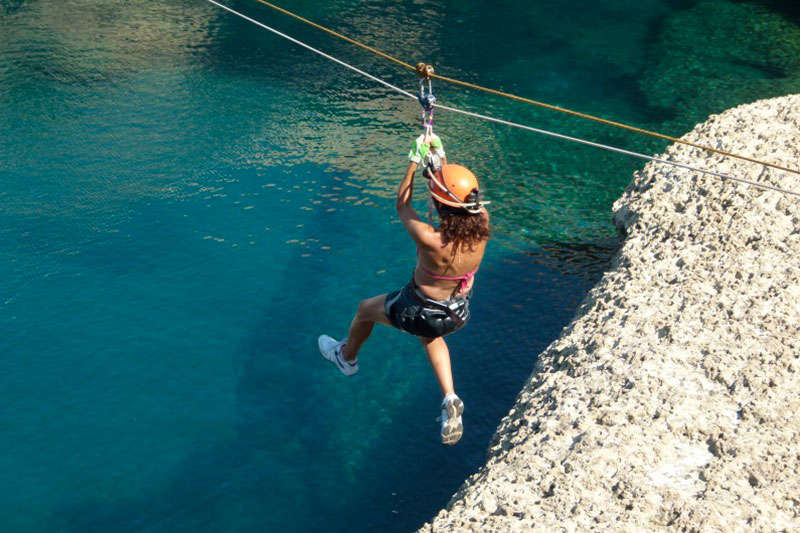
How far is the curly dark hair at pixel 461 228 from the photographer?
4672 millimetres

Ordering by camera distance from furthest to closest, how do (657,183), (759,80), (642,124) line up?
(759,80), (642,124), (657,183)

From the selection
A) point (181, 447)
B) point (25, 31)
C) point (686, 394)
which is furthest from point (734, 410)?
point (25, 31)

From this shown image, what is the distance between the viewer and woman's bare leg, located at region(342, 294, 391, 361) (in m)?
5.36

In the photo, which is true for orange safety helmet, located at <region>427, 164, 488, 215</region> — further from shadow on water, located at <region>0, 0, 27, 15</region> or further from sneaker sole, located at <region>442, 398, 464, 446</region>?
shadow on water, located at <region>0, 0, 27, 15</region>

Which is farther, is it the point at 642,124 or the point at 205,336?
→ the point at 642,124

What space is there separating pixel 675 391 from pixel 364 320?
85.2 inches

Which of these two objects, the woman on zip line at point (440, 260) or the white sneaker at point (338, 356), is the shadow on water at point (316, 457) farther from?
the woman on zip line at point (440, 260)

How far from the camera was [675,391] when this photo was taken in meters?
4.86

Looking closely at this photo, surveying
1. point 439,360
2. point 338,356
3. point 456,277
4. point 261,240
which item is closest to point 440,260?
point 456,277

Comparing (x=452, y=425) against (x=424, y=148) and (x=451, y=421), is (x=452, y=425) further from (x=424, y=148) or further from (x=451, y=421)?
(x=424, y=148)

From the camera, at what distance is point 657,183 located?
291 inches

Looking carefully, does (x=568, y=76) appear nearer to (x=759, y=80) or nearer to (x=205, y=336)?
(x=759, y=80)

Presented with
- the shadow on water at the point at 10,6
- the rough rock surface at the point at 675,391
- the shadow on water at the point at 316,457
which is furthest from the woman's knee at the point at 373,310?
the shadow on water at the point at 10,6

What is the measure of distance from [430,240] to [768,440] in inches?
89.5
